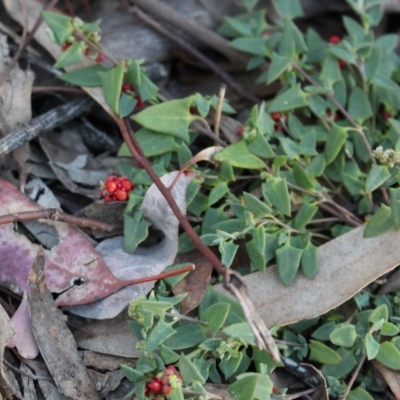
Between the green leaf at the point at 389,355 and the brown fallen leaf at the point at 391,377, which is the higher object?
the green leaf at the point at 389,355

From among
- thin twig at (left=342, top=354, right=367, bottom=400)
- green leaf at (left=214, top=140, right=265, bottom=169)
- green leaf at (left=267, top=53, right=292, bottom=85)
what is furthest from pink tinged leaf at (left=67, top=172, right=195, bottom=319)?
thin twig at (left=342, top=354, right=367, bottom=400)

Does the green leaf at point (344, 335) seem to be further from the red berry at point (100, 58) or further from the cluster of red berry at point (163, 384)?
the red berry at point (100, 58)

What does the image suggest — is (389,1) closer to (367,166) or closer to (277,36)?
(277,36)

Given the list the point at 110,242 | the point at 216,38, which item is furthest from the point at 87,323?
the point at 216,38

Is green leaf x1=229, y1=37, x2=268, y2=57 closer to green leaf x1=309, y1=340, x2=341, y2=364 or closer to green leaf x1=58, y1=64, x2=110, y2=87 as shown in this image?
green leaf x1=58, y1=64, x2=110, y2=87

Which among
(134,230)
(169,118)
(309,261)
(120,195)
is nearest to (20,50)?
(169,118)

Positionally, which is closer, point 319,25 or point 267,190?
point 267,190

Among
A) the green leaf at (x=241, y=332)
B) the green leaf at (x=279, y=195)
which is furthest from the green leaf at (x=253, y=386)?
the green leaf at (x=279, y=195)
